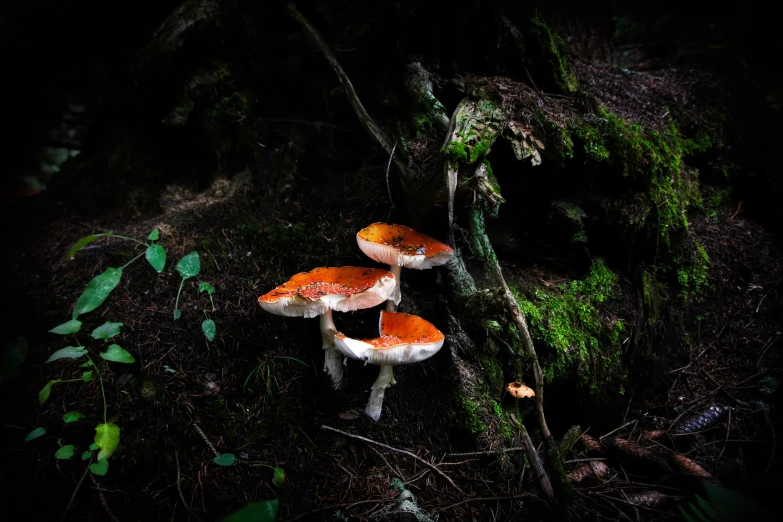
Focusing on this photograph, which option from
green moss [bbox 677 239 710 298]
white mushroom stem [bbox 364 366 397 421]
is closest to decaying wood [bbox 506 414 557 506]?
white mushroom stem [bbox 364 366 397 421]

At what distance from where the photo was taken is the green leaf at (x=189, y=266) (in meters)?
2.42

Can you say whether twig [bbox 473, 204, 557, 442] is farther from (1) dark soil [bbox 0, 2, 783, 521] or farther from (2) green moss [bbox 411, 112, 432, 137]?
(2) green moss [bbox 411, 112, 432, 137]

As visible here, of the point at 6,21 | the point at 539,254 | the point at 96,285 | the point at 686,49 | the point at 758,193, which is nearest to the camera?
the point at 96,285

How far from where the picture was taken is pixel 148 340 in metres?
2.43

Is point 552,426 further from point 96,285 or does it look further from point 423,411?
point 96,285

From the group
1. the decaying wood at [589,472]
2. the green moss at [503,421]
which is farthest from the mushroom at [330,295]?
the decaying wood at [589,472]

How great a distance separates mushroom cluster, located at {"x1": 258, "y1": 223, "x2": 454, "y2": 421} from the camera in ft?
6.59

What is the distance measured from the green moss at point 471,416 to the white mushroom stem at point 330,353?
0.73 metres

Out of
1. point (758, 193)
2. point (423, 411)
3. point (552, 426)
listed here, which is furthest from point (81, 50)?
point (758, 193)

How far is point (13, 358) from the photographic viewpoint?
2229 millimetres

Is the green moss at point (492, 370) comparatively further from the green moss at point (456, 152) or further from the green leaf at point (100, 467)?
the green leaf at point (100, 467)

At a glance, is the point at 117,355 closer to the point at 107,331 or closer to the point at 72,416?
the point at 107,331

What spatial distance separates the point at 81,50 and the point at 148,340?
104 inches

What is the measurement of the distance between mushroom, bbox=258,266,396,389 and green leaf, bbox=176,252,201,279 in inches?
21.6
